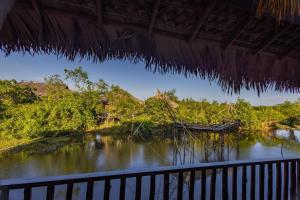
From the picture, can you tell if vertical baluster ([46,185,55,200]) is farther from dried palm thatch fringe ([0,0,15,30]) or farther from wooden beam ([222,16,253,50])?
wooden beam ([222,16,253,50])

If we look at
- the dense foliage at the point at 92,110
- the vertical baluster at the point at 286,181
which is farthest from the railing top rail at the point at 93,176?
the dense foliage at the point at 92,110

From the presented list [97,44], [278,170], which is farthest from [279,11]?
[278,170]

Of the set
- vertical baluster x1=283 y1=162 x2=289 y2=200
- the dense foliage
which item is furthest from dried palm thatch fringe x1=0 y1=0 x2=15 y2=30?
the dense foliage

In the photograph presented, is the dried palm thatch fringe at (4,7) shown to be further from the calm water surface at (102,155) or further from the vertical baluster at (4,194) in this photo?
the calm water surface at (102,155)

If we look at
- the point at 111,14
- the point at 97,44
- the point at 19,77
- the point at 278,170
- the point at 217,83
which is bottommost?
the point at 278,170

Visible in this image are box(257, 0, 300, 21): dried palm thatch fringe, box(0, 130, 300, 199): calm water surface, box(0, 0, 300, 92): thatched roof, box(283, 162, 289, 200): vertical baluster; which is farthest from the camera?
box(0, 130, 300, 199): calm water surface

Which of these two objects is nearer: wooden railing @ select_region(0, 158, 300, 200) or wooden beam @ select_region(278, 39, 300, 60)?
wooden railing @ select_region(0, 158, 300, 200)

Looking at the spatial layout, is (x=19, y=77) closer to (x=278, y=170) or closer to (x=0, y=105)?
(x=0, y=105)

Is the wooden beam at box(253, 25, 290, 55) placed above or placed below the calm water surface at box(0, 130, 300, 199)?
above

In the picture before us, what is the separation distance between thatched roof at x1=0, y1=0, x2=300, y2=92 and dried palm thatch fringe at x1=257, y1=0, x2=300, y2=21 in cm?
9

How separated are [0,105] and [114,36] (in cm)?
1190

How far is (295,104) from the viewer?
1859cm

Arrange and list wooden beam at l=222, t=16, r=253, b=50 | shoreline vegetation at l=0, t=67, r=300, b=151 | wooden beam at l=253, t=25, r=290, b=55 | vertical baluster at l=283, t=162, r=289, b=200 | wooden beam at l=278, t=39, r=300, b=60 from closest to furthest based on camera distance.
Result: wooden beam at l=222, t=16, r=253, b=50 → wooden beam at l=253, t=25, r=290, b=55 → wooden beam at l=278, t=39, r=300, b=60 → vertical baluster at l=283, t=162, r=289, b=200 → shoreline vegetation at l=0, t=67, r=300, b=151

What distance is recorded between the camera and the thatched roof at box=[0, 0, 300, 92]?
1.51 meters
